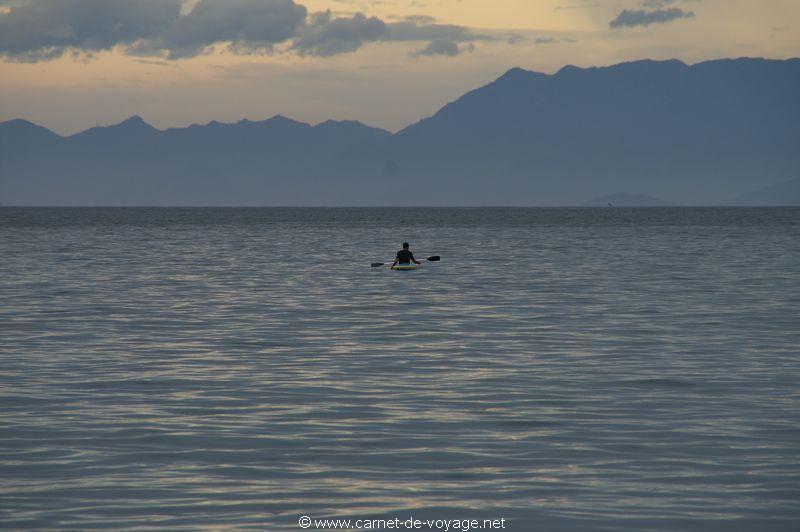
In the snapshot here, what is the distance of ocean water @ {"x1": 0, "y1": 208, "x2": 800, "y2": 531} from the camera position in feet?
39.1

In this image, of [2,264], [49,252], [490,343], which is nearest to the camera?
[490,343]

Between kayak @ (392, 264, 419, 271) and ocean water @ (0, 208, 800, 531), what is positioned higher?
ocean water @ (0, 208, 800, 531)

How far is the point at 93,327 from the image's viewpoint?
28.4 metres

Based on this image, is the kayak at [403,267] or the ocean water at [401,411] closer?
the ocean water at [401,411]

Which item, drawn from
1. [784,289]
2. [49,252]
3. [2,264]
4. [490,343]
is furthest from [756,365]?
[49,252]

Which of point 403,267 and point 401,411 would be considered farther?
point 403,267

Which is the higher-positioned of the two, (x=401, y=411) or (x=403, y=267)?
(x=401, y=411)

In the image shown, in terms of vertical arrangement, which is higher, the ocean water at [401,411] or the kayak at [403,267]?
the ocean water at [401,411]

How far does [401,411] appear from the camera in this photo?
16828 millimetres

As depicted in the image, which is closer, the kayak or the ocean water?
the ocean water

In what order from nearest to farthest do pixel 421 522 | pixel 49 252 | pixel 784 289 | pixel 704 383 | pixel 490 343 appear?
1. pixel 421 522
2. pixel 704 383
3. pixel 490 343
4. pixel 784 289
5. pixel 49 252

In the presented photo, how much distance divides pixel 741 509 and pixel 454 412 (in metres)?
5.66

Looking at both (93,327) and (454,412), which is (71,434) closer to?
(454,412)

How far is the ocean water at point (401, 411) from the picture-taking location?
11914 mm
